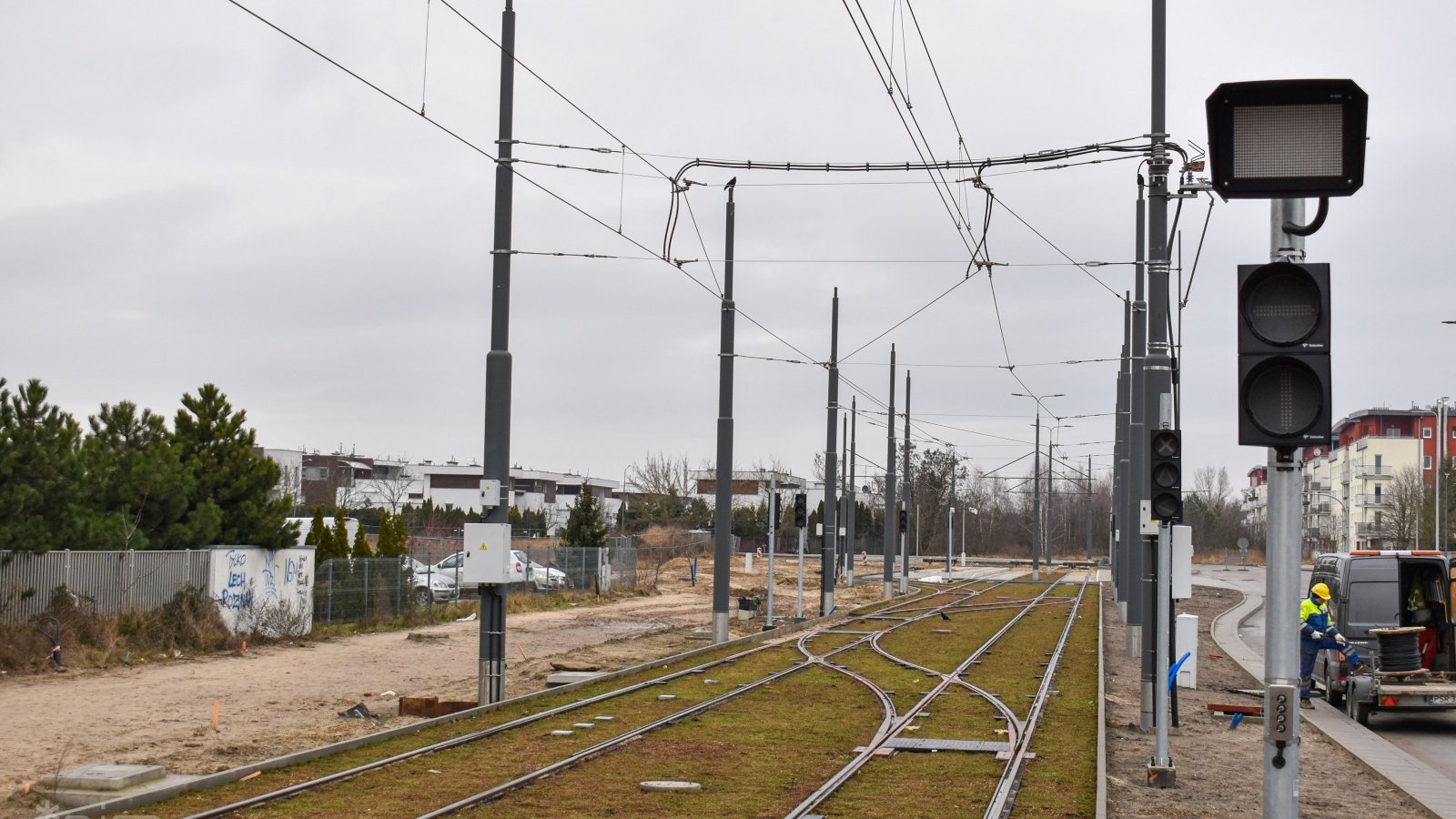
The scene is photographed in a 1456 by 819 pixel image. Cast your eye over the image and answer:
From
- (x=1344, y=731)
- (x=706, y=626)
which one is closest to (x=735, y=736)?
(x=1344, y=731)

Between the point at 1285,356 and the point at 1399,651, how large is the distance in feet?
51.3

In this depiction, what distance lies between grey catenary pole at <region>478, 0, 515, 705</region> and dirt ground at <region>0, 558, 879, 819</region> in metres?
1.63

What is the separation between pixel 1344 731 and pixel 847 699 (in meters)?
6.23

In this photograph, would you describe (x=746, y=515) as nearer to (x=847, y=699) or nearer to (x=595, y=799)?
(x=847, y=699)

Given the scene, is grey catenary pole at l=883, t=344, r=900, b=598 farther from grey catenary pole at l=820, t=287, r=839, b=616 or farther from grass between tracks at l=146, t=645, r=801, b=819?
grass between tracks at l=146, t=645, r=801, b=819

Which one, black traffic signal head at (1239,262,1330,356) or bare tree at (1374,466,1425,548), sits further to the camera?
bare tree at (1374,466,1425,548)

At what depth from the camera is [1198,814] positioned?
12078mm

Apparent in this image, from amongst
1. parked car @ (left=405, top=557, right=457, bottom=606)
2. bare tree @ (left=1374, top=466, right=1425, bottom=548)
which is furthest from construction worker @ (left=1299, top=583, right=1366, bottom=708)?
bare tree @ (left=1374, top=466, right=1425, bottom=548)

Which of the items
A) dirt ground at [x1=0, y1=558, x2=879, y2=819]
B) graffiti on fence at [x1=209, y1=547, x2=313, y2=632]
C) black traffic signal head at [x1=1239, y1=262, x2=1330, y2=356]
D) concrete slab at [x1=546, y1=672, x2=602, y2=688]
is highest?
black traffic signal head at [x1=1239, y1=262, x2=1330, y2=356]

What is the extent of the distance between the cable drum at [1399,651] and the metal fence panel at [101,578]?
2077cm

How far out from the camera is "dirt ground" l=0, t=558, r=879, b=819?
14867mm

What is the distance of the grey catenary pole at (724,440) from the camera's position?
29344 mm

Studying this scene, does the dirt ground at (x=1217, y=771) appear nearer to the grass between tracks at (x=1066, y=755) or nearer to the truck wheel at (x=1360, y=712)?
the grass between tracks at (x=1066, y=755)

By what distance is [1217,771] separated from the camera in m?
14.7
